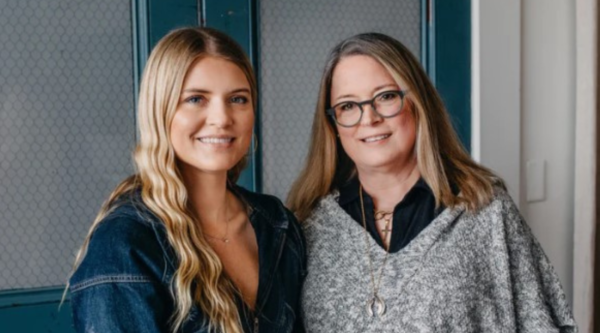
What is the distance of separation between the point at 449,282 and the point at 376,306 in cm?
16

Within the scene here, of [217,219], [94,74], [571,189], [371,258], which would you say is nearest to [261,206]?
[217,219]

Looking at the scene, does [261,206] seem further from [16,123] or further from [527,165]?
[527,165]

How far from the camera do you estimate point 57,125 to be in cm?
173

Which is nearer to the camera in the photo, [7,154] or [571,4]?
[7,154]

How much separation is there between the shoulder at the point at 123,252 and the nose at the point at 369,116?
1.72ft

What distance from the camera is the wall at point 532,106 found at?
2.30 meters

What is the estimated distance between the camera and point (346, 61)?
5.55 ft

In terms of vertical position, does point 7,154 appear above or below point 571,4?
below

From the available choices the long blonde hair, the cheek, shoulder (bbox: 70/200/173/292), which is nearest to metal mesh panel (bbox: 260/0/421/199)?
the long blonde hair

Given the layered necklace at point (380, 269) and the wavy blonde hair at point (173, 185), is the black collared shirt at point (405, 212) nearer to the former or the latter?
the layered necklace at point (380, 269)

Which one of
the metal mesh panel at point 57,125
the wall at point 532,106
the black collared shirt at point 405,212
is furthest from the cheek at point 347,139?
the wall at point 532,106

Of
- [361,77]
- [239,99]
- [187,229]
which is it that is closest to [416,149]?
[361,77]

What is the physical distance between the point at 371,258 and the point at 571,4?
1381mm

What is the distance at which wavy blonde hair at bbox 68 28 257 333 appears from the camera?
1.33 m
